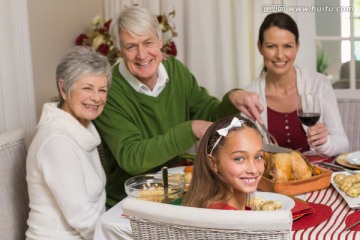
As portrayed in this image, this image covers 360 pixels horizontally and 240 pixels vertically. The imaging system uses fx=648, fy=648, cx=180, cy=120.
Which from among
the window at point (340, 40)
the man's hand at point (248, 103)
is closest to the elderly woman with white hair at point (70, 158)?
the man's hand at point (248, 103)

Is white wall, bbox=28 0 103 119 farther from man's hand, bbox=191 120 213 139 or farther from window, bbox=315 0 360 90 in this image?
window, bbox=315 0 360 90

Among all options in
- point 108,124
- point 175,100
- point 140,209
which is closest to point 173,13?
point 175,100

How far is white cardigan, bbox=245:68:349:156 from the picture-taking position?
2.59 metres

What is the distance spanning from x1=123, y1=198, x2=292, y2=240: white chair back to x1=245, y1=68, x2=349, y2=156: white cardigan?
50.9 inches

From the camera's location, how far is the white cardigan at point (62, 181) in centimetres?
207

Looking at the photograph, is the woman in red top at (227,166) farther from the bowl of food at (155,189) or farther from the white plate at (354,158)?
the white plate at (354,158)

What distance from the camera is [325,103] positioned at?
8.96 ft

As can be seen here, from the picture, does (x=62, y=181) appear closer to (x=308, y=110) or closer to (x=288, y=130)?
(x=308, y=110)

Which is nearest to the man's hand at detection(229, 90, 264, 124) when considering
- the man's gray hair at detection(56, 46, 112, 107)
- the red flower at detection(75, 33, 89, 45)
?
the man's gray hair at detection(56, 46, 112, 107)

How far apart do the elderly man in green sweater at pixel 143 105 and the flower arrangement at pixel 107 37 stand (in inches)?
24.3

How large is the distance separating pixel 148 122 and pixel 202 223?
127 centimetres

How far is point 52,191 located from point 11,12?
99 cm

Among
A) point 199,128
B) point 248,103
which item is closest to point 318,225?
point 199,128

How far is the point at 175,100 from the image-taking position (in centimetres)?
261
